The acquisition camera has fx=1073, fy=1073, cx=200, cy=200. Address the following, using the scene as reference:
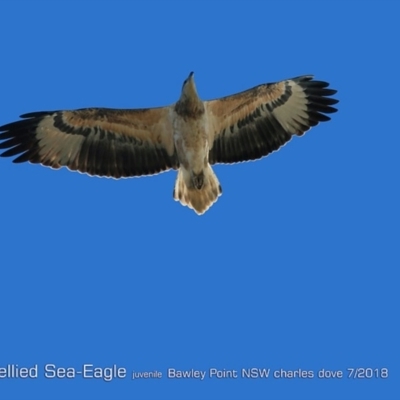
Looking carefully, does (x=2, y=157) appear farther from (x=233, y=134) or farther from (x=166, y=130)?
(x=233, y=134)

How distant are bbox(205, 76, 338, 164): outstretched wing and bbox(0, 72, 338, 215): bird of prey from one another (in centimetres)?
1

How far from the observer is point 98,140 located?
14336 millimetres

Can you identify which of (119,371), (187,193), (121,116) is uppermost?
(121,116)

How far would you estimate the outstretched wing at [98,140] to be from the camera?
14070 millimetres

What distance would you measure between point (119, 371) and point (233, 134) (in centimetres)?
380

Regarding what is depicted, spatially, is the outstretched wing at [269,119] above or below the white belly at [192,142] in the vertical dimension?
above

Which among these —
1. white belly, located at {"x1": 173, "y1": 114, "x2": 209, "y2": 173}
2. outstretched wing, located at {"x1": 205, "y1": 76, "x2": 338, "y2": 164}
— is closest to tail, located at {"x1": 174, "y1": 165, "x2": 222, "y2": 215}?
white belly, located at {"x1": 173, "y1": 114, "x2": 209, "y2": 173}

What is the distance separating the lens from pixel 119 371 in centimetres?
1245

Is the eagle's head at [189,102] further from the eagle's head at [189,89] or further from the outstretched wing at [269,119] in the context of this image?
the outstretched wing at [269,119]

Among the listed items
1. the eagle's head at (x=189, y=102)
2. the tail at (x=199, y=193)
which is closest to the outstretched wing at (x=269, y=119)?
the tail at (x=199, y=193)

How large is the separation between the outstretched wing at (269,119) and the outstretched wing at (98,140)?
2.38 ft

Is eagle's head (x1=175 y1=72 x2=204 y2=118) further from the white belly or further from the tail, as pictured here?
the tail

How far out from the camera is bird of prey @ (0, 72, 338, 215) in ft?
46.1

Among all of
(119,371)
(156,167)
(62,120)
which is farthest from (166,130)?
(119,371)
